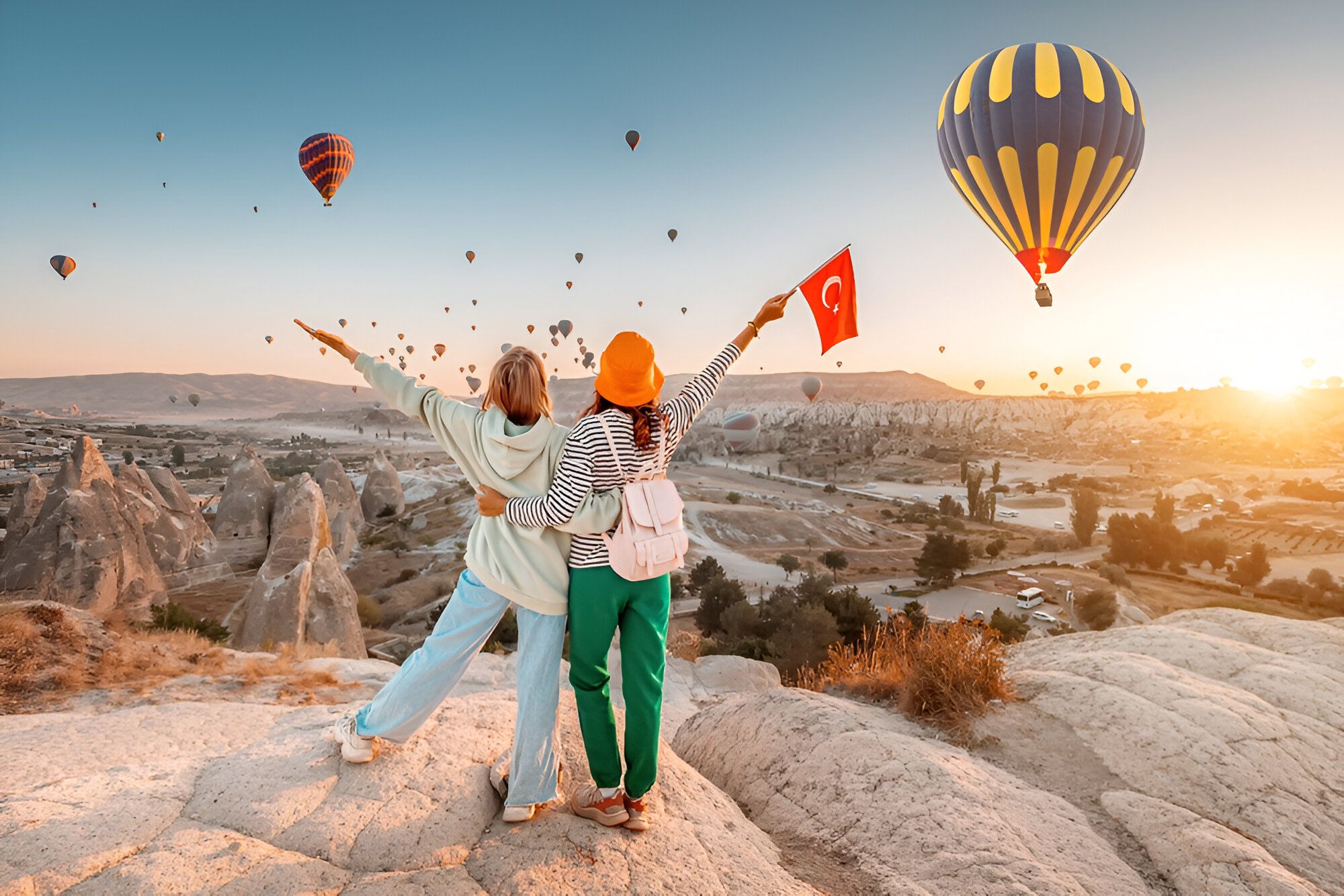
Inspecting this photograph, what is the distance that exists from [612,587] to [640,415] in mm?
541

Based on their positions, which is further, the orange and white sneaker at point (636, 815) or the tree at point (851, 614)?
the tree at point (851, 614)

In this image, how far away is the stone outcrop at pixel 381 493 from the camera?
3002cm

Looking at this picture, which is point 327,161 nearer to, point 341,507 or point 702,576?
point 341,507

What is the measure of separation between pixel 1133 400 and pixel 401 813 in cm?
13698

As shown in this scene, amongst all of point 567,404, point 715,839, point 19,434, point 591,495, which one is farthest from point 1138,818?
point 567,404

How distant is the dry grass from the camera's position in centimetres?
411

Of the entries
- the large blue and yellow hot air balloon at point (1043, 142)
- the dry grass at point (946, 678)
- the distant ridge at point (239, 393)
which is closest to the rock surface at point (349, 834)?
the dry grass at point (946, 678)

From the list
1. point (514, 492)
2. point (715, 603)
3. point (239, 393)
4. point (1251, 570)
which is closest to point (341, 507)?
point (715, 603)

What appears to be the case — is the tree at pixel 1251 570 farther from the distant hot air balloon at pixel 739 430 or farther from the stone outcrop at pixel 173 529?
the distant hot air balloon at pixel 739 430

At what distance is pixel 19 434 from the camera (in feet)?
189

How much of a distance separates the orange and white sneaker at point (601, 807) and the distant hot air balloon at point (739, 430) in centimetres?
6110

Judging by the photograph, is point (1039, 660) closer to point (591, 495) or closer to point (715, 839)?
point (715, 839)

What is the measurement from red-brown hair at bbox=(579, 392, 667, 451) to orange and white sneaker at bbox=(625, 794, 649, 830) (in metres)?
1.22

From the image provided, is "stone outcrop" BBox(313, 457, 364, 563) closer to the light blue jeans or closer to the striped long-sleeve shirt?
the light blue jeans
